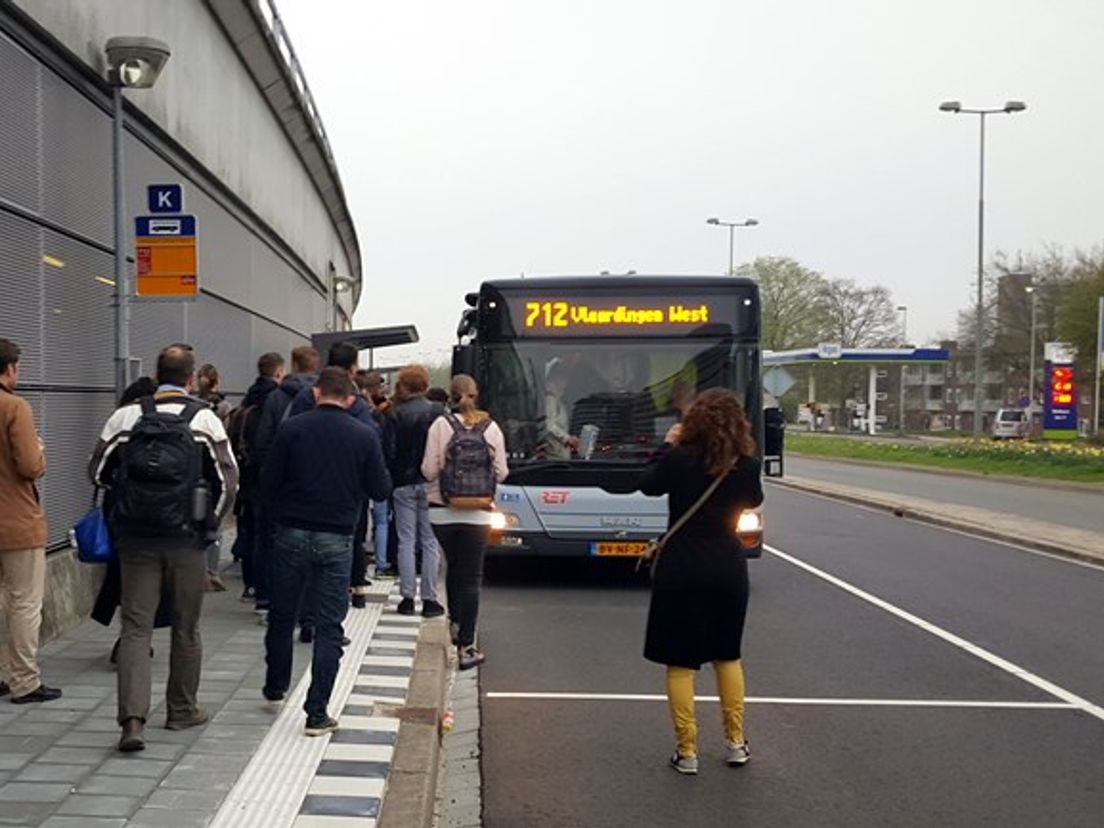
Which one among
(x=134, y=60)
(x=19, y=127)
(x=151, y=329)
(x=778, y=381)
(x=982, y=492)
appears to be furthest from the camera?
(x=778, y=381)

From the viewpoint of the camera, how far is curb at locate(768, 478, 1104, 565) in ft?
49.9

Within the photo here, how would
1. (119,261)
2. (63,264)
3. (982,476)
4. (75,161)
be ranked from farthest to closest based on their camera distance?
(982,476)
(75,161)
(119,261)
(63,264)

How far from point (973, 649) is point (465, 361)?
197 inches

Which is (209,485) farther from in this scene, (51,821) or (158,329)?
(158,329)

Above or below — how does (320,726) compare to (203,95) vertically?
below

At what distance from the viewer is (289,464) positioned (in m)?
5.84

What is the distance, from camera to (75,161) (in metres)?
9.05

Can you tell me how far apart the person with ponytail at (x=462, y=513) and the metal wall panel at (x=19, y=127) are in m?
3.04

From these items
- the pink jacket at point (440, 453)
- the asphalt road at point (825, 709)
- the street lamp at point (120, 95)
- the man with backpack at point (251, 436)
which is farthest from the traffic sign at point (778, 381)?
the pink jacket at point (440, 453)

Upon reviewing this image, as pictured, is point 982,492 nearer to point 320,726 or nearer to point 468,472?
point 468,472

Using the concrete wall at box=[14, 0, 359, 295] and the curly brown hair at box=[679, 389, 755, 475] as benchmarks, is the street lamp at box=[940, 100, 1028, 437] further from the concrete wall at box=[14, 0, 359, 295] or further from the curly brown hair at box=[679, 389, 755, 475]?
the curly brown hair at box=[679, 389, 755, 475]

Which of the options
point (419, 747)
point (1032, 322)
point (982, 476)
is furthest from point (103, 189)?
point (1032, 322)

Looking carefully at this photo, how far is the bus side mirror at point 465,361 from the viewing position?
11.3 m

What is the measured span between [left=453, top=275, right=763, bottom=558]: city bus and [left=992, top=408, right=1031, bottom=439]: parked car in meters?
56.4
